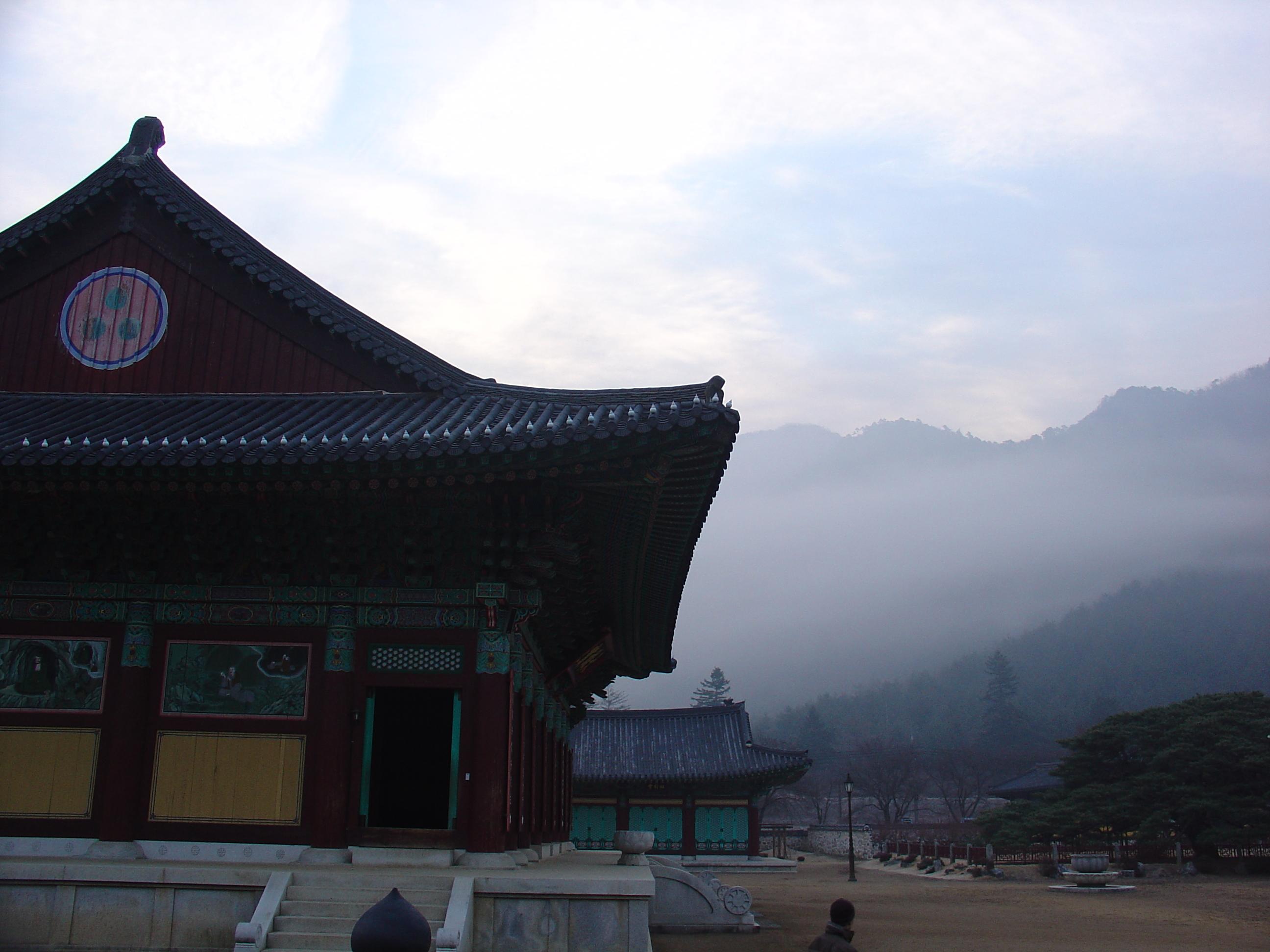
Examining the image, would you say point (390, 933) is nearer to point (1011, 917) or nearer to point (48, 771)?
point (48, 771)

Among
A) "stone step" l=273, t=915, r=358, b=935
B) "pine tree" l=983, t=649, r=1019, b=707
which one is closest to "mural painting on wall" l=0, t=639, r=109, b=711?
"stone step" l=273, t=915, r=358, b=935

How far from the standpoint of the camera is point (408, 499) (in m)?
12.5

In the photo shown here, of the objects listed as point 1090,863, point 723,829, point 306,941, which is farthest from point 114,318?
point 723,829

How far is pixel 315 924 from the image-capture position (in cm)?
1094

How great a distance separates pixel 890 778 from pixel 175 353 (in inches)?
3773

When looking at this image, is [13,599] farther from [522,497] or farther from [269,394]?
[522,497]

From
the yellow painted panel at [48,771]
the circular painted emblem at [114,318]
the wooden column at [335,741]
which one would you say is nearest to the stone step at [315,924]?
the wooden column at [335,741]

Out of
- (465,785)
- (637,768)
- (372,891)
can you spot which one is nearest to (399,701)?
(465,785)

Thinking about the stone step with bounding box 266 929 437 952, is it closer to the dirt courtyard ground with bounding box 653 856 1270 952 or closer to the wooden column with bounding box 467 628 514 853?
the wooden column with bounding box 467 628 514 853

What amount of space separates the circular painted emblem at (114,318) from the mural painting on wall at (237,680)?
4.94m

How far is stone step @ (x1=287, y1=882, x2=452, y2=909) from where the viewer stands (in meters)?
11.1

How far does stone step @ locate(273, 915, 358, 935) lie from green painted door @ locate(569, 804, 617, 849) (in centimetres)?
3988

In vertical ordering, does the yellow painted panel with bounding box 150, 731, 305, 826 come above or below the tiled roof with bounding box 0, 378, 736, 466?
below

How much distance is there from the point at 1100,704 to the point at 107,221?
476 ft
